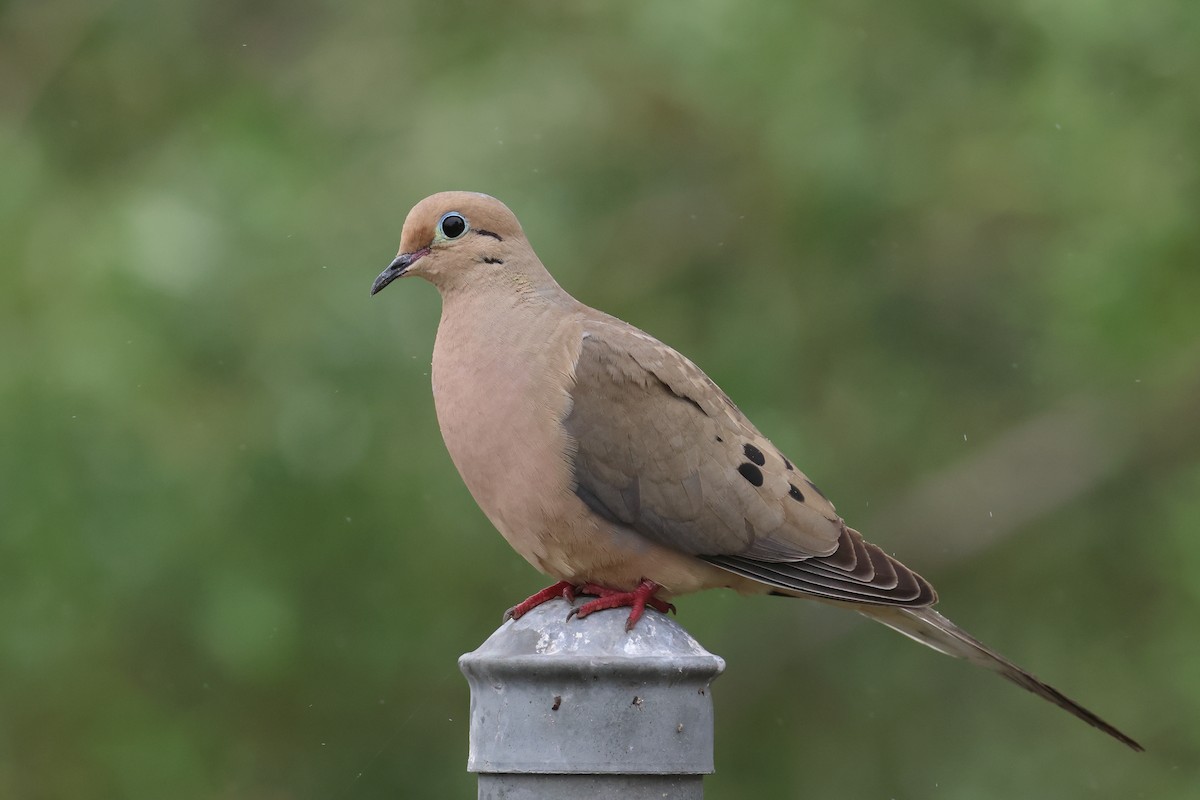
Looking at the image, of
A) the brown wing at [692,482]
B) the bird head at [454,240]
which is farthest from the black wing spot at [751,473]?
the bird head at [454,240]

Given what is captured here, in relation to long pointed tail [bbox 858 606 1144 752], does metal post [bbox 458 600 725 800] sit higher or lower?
lower

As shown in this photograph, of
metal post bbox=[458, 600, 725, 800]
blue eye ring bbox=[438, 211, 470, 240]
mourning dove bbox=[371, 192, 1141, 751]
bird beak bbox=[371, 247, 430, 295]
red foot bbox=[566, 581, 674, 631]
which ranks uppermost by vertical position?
blue eye ring bbox=[438, 211, 470, 240]

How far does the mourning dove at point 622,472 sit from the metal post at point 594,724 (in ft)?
1.83

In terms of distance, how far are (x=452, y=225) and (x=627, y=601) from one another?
3.42ft

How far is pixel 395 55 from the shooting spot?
6.71 metres

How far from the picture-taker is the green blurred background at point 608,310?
5508mm

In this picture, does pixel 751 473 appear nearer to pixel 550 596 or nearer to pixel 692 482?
pixel 692 482

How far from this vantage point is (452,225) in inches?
140

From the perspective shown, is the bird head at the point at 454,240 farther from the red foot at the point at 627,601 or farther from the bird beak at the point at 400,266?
the red foot at the point at 627,601

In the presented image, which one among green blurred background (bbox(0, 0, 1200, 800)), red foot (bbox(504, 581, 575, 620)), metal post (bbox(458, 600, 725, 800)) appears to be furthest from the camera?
green blurred background (bbox(0, 0, 1200, 800))

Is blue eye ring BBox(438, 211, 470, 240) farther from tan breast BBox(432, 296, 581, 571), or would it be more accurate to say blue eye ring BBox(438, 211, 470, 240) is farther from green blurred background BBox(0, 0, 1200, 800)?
green blurred background BBox(0, 0, 1200, 800)

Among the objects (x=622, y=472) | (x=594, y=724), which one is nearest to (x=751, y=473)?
(x=622, y=472)

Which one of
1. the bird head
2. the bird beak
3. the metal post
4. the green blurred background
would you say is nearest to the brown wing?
the bird head

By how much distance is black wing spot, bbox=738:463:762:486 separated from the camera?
10.9 ft
